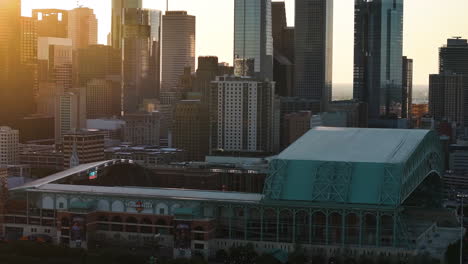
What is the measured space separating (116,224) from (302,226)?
1311 cm

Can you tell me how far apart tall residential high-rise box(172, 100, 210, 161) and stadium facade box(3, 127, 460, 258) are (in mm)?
63337

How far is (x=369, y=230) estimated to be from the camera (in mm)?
63906

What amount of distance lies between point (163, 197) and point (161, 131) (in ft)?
361

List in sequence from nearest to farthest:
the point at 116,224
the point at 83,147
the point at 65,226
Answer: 1. the point at 65,226
2. the point at 116,224
3. the point at 83,147

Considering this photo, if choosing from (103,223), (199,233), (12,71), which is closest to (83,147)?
(103,223)

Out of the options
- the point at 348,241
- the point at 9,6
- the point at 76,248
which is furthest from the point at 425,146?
the point at 9,6

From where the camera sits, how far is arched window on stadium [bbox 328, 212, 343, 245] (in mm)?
64250

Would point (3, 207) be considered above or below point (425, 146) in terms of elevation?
below

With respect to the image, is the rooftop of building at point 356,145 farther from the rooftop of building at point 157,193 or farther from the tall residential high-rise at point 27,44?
the tall residential high-rise at point 27,44

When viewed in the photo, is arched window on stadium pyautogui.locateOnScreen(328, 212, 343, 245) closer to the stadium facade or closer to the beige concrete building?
the stadium facade

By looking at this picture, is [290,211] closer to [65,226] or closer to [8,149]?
[65,226]

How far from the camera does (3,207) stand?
7169 centimetres

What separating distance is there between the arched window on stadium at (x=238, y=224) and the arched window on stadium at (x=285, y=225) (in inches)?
103

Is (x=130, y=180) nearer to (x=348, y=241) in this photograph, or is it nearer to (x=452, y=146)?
(x=348, y=241)
